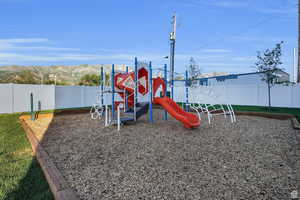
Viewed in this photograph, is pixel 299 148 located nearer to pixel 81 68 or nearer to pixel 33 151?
pixel 33 151

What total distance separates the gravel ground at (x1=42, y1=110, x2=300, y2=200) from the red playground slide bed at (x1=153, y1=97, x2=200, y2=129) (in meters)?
0.60

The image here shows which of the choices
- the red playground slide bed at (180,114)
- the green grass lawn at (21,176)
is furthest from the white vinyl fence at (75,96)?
the green grass lawn at (21,176)

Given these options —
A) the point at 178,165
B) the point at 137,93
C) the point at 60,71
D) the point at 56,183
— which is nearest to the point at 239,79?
the point at 137,93

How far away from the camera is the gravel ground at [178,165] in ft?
6.25

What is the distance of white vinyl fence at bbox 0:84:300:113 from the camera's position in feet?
31.8

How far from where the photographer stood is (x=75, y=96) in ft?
41.6

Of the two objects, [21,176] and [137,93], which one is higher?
[137,93]

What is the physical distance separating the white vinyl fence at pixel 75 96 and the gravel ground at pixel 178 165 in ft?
15.2

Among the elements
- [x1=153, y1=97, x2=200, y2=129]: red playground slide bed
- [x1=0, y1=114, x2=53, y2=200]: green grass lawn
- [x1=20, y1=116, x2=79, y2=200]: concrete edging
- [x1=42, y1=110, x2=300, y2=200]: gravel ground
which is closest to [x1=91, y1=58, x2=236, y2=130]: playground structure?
[x1=153, y1=97, x2=200, y2=129]: red playground slide bed

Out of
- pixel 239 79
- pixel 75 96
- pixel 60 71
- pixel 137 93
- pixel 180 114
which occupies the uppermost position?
pixel 60 71

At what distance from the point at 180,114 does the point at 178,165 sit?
3.09 meters

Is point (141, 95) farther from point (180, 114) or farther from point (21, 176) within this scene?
point (21, 176)

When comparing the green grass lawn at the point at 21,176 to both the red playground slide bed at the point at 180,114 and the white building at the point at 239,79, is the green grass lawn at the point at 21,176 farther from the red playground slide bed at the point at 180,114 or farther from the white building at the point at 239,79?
the white building at the point at 239,79

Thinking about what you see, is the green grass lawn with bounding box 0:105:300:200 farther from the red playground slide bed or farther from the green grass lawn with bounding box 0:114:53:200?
the red playground slide bed
